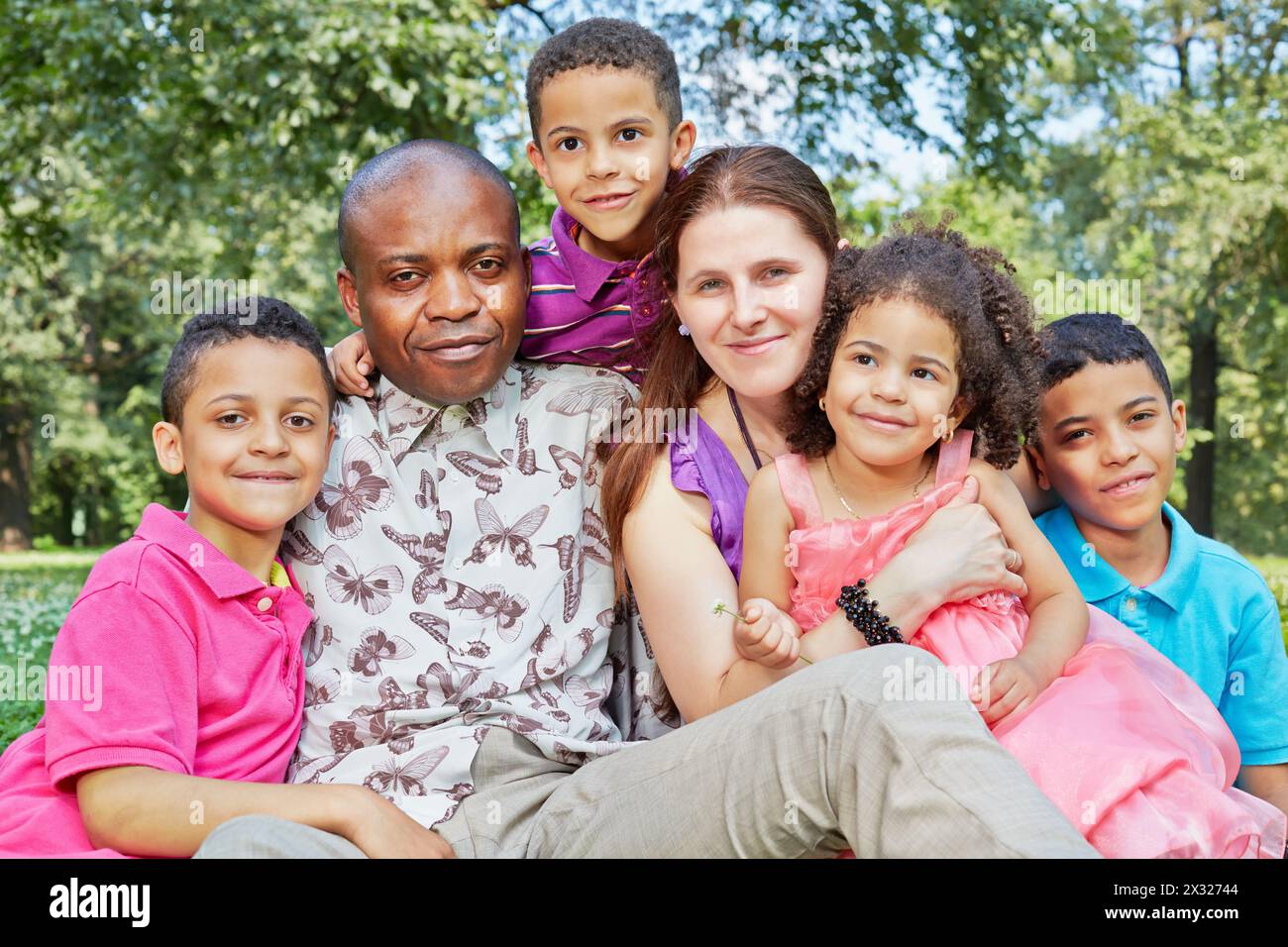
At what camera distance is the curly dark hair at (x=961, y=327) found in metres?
2.95

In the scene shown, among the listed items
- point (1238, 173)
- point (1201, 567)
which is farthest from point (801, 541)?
point (1238, 173)

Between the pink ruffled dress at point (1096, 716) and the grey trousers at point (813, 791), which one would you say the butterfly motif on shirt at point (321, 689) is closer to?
the grey trousers at point (813, 791)

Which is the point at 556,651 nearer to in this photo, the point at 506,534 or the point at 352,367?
the point at 506,534

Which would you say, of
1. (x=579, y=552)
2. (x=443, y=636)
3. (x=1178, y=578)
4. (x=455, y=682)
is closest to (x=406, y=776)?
(x=455, y=682)

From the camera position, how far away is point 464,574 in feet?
10.0

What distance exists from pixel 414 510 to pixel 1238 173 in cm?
584

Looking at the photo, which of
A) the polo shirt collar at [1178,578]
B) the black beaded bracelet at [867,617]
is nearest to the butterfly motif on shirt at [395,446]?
the black beaded bracelet at [867,617]

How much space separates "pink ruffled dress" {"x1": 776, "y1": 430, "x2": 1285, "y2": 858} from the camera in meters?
2.43

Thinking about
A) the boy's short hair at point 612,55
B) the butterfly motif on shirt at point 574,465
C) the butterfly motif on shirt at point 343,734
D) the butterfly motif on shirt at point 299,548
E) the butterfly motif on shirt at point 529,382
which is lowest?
the butterfly motif on shirt at point 343,734

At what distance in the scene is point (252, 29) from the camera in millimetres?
8703

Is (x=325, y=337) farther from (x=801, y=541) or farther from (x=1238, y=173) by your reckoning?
(x=801, y=541)

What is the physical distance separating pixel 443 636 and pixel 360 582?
246mm
